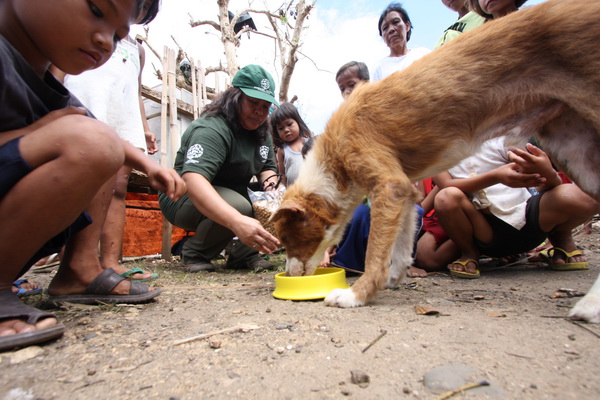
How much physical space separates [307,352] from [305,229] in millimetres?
1778

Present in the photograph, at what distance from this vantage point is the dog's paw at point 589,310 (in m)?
1.90

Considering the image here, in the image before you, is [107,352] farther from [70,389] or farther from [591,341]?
[591,341]

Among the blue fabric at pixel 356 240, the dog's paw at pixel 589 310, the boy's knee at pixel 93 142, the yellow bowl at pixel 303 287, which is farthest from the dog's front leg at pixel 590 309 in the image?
the boy's knee at pixel 93 142

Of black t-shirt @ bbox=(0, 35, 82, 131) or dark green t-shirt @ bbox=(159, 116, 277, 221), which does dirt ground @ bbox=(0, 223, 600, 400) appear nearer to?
black t-shirt @ bbox=(0, 35, 82, 131)

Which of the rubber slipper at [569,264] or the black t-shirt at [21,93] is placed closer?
the black t-shirt at [21,93]

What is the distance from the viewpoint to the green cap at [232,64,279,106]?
156 inches

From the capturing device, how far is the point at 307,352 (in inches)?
62.8

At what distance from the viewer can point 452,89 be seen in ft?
8.95

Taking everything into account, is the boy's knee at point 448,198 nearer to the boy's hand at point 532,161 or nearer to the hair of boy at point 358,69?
the boy's hand at point 532,161

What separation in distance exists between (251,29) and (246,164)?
Answer: 9112mm

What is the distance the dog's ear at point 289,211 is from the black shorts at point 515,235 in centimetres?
213

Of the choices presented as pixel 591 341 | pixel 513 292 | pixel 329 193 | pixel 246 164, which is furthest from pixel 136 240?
pixel 591 341

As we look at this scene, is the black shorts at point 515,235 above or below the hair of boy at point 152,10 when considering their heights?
below

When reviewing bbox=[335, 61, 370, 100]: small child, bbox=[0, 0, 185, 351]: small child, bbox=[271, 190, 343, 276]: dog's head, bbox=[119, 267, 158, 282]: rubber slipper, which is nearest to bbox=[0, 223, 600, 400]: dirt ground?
bbox=[0, 0, 185, 351]: small child
